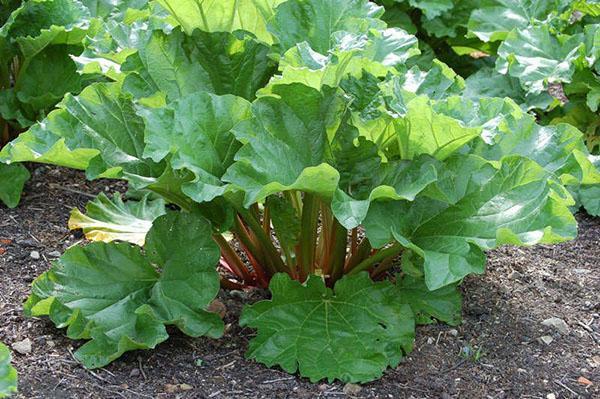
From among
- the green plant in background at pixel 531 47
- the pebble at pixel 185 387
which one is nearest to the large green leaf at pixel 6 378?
the pebble at pixel 185 387

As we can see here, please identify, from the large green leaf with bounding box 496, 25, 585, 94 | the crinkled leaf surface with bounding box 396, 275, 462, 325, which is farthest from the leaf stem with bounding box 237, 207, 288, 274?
the large green leaf with bounding box 496, 25, 585, 94

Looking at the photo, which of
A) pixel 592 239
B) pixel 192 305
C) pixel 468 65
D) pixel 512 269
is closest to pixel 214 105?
pixel 192 305

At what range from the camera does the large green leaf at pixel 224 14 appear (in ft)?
10.8

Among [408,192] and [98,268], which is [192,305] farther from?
[408,192]

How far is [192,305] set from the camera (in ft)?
10.3

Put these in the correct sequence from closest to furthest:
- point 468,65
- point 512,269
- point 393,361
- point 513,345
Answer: point 393,361 → point 513,345 → point 512,269 → point 468,65

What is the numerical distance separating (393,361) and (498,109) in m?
0.91

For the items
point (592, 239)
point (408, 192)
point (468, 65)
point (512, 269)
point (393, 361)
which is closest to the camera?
point (408, 192)

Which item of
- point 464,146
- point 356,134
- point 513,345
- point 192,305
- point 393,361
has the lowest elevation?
point 513,345

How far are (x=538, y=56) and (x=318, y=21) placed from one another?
1.71m

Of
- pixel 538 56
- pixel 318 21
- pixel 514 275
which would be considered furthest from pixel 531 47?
pixel 318 21

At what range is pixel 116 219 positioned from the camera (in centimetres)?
373

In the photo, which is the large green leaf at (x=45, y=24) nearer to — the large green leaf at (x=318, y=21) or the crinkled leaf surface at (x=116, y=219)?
the crinkled leaf surface at (x=116, y=219)

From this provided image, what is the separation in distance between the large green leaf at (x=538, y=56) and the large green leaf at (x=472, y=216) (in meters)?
1.60
